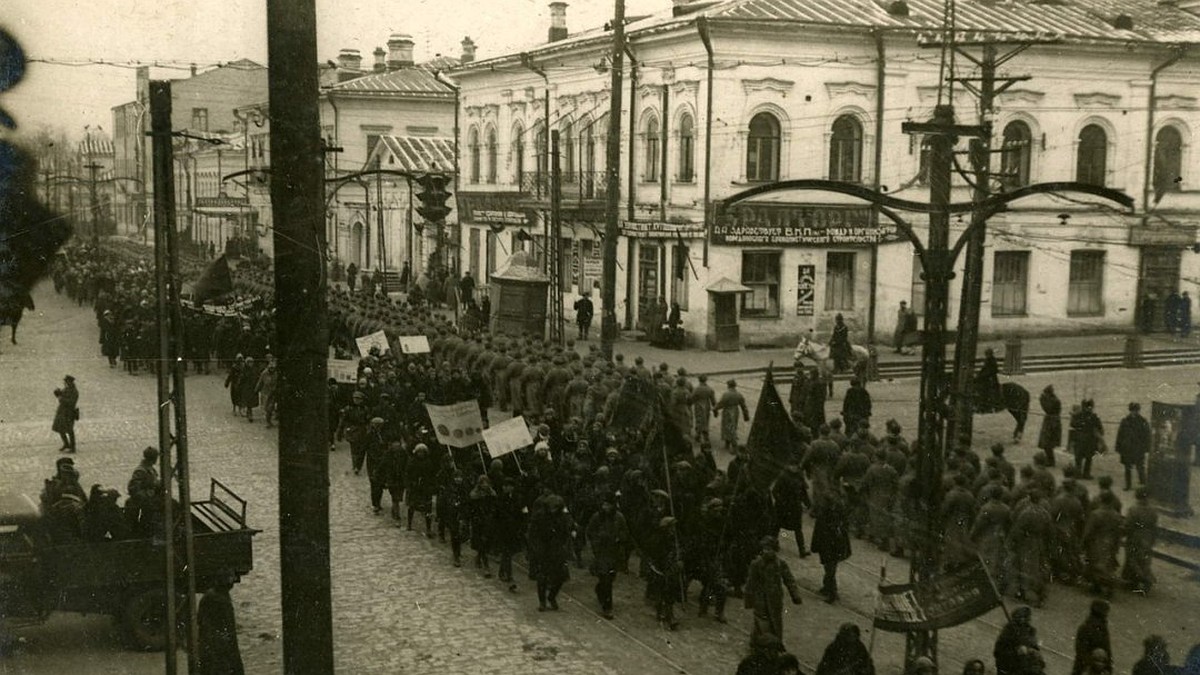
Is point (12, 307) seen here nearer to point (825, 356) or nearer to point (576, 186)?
point (576, 186)

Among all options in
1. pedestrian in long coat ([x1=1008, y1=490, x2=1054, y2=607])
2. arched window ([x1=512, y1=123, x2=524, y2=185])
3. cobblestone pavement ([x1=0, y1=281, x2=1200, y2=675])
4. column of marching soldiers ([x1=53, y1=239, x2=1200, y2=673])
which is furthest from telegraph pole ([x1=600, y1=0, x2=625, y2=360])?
arched window ([x1=512, y1=123, x2=524, y2=185])

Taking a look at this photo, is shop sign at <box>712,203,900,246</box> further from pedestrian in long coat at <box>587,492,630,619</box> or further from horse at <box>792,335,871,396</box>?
pedestrian in long coat at <box>587,492,630,619</box>

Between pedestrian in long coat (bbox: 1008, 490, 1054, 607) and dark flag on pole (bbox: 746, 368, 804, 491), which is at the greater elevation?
dark flag on pole (bbox: 746, 368, 804, 491)

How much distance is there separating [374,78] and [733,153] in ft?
90.1

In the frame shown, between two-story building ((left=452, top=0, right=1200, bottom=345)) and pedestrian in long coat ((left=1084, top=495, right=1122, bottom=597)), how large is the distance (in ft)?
52.4

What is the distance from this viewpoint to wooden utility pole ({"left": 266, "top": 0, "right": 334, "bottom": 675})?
5.52 m

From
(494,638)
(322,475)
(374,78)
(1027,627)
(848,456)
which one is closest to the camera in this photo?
(322,475)

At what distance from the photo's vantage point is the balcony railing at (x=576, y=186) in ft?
113

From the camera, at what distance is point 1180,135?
31.8 metres

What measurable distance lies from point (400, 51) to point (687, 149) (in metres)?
31.7

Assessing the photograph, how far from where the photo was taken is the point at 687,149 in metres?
30.4

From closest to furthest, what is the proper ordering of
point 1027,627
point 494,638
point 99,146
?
point 1027,627 < point 494,638 < point 99,146

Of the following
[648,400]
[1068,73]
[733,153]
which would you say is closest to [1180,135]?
[1068,73]

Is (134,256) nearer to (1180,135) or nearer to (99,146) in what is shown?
(99,146)
